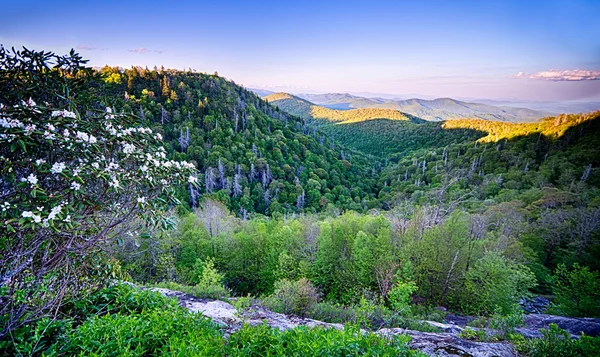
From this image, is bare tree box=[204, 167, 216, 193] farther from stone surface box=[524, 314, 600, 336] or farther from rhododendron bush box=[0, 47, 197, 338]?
stone surface box=[524, 314, 600, 336]

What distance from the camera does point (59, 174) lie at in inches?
143

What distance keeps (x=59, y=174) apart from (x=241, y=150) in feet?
275

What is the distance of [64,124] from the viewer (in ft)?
11.8

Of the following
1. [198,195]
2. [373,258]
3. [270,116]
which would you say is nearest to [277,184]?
[198,195]

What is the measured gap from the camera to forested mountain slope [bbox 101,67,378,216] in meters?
72.6

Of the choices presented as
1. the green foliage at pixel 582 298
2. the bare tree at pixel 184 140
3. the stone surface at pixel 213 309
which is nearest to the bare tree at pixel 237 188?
the bare tree at pixel 184 140

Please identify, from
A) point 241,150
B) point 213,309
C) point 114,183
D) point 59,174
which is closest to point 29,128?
point 59,174

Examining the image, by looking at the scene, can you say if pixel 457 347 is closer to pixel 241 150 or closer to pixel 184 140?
pixel 184 140

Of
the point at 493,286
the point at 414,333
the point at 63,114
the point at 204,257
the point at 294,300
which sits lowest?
the point at 204,257

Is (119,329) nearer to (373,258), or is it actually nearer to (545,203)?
(373,258)

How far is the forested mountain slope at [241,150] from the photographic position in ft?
238

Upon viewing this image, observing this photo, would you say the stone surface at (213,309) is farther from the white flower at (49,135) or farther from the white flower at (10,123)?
the white flower at (10,123)

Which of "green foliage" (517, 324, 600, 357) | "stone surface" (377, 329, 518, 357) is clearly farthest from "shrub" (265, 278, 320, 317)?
"green foliage" (517, 324, 600, 357)

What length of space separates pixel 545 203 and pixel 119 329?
63499 mm
